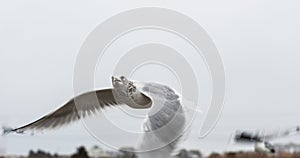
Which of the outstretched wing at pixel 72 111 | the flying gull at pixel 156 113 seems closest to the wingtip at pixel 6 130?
the outstretched wing at pixel 72 111

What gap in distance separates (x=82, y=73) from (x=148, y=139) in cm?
57

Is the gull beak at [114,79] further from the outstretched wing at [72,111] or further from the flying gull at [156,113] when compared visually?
the outstretched wing at [72,111]

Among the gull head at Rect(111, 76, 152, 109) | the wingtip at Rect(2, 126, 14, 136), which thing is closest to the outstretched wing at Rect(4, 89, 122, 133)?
the wingtip at Rect(2, 126, 14, 136)

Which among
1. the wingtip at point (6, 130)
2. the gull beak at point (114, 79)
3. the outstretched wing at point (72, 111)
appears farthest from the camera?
the outstretched wing at point (72, 111)

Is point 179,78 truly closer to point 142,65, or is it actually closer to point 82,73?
point 142,65

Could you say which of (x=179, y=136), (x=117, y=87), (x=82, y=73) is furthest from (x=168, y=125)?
(x=82, y=73)

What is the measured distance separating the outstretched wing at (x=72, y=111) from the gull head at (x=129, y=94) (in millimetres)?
278

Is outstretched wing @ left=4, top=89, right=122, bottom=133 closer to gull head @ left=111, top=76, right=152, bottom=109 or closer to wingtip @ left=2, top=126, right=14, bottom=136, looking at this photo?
wingtip @ left=2, top=126, right=14, bottom=136

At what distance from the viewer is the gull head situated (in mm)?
3455

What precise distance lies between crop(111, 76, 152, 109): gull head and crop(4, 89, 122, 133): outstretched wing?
28 centimetres

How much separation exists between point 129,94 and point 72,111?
2.19ft

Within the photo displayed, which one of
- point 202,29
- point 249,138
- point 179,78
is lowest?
point 249,138

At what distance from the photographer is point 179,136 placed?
3.55 metres

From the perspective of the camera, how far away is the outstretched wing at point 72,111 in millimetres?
3903
